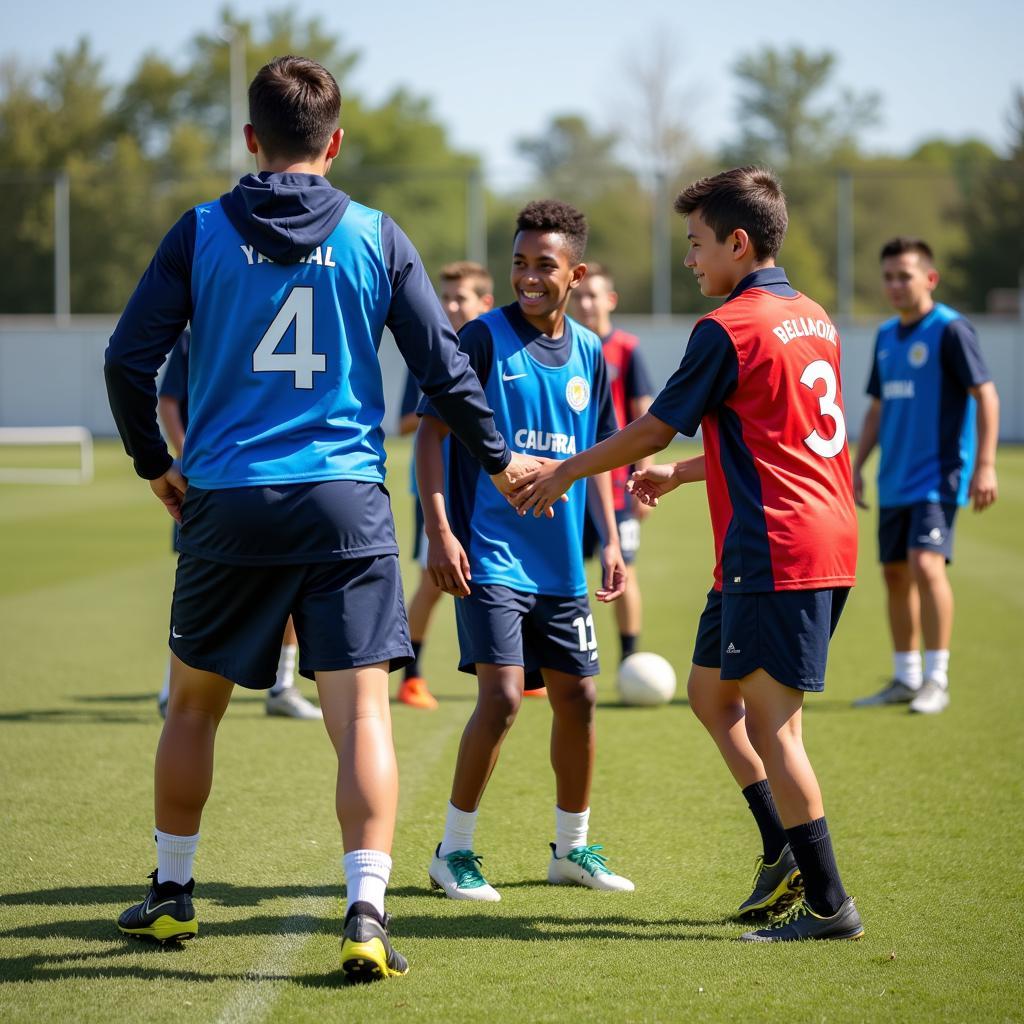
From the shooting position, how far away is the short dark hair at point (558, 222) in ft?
15.1

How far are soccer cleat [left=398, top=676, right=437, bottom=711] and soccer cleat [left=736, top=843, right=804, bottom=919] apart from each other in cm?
347

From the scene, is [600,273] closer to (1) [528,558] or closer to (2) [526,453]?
(2) [526,453]

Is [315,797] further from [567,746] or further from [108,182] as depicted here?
[108,182]

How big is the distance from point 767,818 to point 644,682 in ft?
10.2

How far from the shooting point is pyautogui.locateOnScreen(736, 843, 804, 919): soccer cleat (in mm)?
3973

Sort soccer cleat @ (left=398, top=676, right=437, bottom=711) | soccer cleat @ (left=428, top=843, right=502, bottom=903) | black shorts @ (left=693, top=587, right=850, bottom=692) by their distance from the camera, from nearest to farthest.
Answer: black shorts @ (left=693, top=587, right=850, bottom=692) < soccer cleat @ (left=428, top=843, right=502, bottom=903) < soccer cleat @ (left=398, top=676, right=437, bottom=711)

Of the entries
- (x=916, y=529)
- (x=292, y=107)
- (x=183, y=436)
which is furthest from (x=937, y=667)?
(x=292, y=107)

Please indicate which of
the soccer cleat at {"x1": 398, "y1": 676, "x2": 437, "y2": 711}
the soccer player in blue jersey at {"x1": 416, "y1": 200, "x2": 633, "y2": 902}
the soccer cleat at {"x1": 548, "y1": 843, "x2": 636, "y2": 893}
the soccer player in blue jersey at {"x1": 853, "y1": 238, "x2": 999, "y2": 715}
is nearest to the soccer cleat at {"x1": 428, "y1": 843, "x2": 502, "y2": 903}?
the soccer player in blue jersey at {"x1": 416, "y1": 200, "x2": 633, "y2": 902}

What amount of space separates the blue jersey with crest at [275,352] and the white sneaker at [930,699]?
4.51 m

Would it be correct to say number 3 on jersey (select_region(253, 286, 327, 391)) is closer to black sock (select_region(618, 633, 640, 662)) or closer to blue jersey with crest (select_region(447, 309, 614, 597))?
blue jersey with crest (select_region(447, 309, 614, 597))

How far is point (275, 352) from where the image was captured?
3479mm

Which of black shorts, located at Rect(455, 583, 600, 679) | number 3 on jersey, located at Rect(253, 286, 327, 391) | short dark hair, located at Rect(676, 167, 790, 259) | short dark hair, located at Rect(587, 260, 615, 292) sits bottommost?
black shorts, located at Rect(455, 583, 600, 679)

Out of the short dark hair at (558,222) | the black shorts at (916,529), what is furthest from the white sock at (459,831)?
the black shorts at (916,529)

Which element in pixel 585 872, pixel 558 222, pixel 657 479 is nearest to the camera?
pixel 657 479
